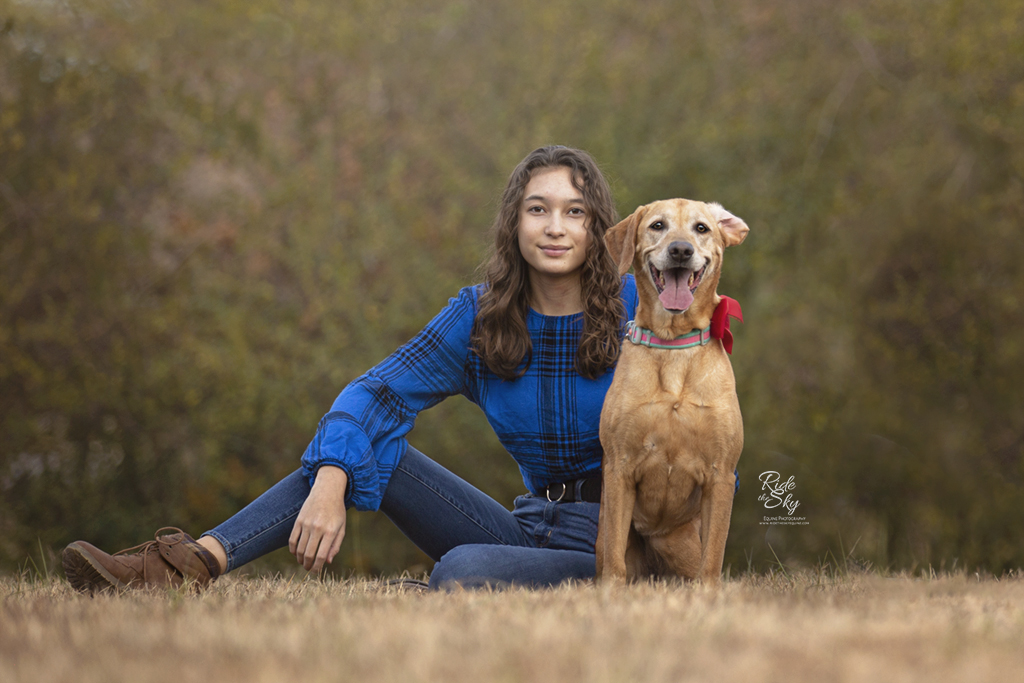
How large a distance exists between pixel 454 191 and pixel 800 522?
257cm

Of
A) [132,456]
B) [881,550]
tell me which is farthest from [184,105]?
[881,550]

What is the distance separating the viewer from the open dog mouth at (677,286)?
246cm

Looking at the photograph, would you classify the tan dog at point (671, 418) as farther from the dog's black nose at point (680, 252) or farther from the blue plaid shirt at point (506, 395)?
the blue plaid shirt at point (506, 395)

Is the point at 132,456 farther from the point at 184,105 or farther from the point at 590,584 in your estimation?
the point at 590,584

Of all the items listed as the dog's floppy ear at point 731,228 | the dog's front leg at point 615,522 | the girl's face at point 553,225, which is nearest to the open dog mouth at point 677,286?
the dog's floppy ear at point 731,228

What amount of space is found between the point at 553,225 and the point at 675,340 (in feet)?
1.73

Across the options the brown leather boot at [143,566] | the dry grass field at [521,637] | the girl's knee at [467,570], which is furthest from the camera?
the girl's knee at [467,570]

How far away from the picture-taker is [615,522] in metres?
2.39

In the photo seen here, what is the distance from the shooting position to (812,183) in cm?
488

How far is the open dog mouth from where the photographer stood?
246cm

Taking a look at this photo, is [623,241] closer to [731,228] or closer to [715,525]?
[731,228]

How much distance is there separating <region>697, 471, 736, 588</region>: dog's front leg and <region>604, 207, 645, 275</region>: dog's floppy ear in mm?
652

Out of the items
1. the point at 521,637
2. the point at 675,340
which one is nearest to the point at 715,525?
the point at 675,340

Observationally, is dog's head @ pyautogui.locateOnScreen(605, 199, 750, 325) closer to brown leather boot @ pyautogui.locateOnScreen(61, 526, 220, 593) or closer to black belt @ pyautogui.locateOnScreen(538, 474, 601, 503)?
black belt @ pyautogui.locateOnScreen(538, 474, 601, 503)
